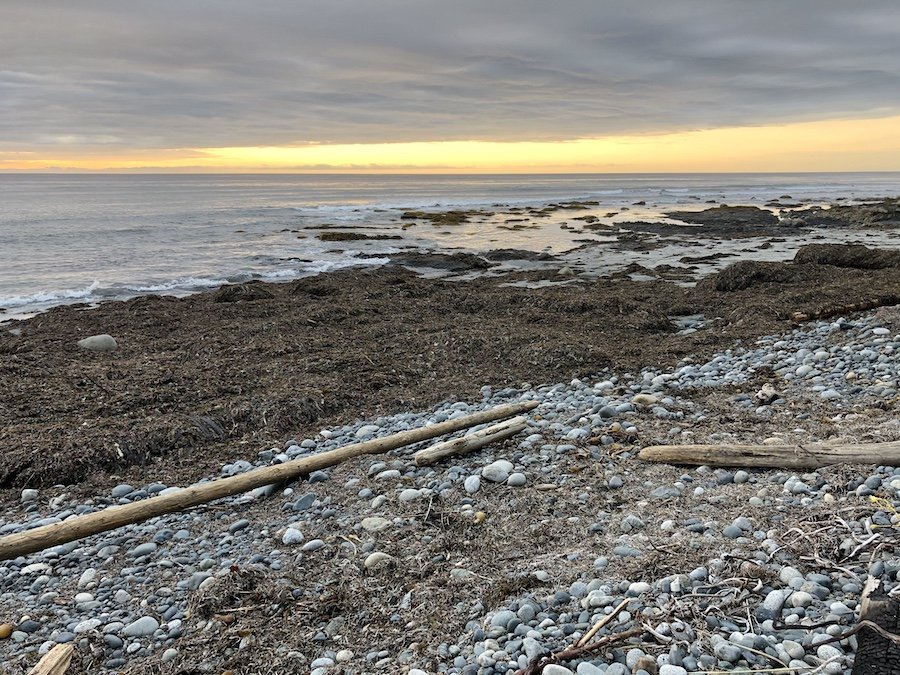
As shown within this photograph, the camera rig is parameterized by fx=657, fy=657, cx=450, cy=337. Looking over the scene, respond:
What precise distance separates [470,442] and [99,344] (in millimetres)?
7450

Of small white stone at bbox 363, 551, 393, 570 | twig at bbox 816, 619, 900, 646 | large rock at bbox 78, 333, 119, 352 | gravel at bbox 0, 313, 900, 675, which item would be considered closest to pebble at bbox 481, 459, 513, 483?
gravel at bbox 0, 313, 900, 675

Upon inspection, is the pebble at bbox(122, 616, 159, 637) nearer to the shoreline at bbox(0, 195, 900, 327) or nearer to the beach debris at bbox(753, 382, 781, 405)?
the beach debris at bbox(753, 382, 781, 405)

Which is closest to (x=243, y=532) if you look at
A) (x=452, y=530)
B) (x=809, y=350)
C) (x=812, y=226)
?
(x=452, y=530)

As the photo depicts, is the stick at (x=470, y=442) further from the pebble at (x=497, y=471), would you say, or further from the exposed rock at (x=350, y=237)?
the exposed rock at (x=350, y=237)

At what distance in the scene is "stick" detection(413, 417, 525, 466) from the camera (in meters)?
5.33

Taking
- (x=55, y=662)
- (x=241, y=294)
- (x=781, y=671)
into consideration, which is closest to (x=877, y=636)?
(x=781, y=671)

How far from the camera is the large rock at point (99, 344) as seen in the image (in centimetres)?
1021

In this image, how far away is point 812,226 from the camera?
30688 millimetres

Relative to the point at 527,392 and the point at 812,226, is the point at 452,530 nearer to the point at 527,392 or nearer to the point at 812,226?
the point at 527,392

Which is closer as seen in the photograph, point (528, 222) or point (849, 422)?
point (849, 422)

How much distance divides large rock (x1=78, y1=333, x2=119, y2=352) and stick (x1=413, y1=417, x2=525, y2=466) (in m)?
7.03

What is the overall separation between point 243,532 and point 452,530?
1509mm

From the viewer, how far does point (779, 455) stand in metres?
4.57

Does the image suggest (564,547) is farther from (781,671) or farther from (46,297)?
(46,297)
